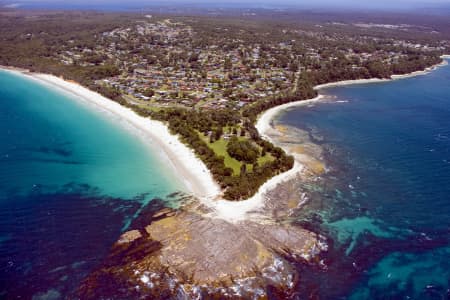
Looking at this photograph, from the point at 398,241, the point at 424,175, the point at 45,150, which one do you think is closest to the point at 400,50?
the point at 424,175

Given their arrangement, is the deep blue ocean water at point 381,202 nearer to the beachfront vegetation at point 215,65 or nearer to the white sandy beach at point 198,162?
the white sandy beach at point 198,162

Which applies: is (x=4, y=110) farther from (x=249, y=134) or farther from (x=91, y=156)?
(x=249, y=134)

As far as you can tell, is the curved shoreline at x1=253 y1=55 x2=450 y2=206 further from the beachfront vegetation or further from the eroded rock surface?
the eroded rock surface

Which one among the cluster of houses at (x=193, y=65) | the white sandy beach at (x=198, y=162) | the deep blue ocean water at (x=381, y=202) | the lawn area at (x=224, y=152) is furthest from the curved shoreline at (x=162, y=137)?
the deep blue ocean water at (x=381, y=202)

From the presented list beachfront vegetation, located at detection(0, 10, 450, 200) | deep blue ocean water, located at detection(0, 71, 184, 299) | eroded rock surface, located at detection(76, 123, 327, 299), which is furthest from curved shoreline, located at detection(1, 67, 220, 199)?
eroded rock surface, located at detection(76, 123, 327, 299)

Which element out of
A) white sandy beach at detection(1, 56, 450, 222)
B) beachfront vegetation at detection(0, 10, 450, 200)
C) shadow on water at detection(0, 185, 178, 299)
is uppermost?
beachfront vegetation at detection(0, 10, 450, 200)

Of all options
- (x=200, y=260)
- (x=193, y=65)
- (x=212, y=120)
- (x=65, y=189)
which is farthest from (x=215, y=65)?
(x=200, y=260)
